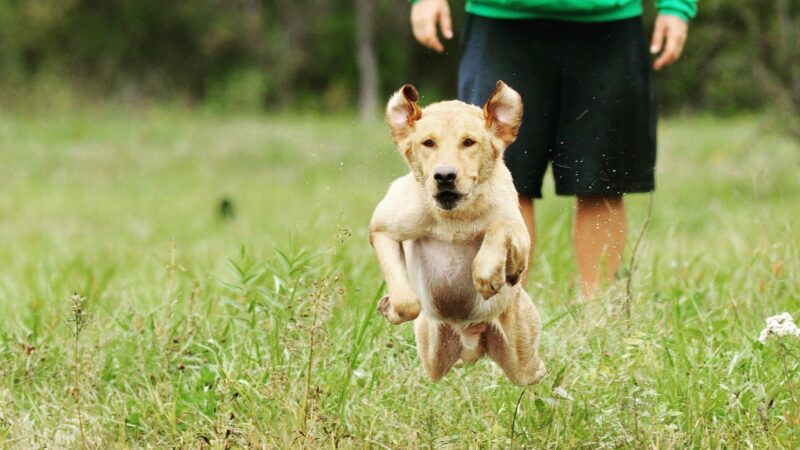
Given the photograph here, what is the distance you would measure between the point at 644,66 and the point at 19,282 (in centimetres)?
340

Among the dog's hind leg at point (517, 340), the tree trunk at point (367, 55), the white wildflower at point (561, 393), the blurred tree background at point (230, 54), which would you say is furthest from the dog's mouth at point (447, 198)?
the tree trunk at point (367, 55)

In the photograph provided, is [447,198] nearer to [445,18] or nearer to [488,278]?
[488,278]

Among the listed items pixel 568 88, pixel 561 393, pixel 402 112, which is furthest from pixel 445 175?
pixel 568 88

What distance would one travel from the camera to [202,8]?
3262 centimetres

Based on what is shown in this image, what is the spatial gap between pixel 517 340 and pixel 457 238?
0.35m

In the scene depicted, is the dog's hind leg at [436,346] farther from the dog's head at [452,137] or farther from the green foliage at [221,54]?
the green foliage at [221,54]

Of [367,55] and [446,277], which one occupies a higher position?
[446,277]

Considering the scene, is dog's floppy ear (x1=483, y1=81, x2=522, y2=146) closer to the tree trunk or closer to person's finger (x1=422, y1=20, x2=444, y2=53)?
person's finger (x1=422, y1=20, x2=444, y2=53)

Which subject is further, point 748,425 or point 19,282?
point 19,282

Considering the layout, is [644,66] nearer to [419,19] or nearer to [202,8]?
[419,19]

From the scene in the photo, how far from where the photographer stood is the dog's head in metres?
2.08

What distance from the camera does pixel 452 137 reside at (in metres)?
2.10

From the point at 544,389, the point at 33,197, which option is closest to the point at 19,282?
the point at 544,389

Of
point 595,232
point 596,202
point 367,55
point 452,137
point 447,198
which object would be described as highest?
point 452,137
